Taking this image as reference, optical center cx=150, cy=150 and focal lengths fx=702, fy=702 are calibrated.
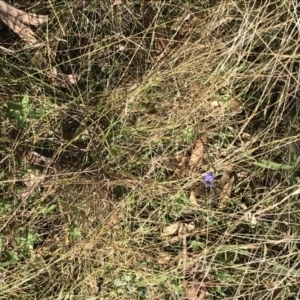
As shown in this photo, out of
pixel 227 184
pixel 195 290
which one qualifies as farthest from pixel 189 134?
pixel 195 290

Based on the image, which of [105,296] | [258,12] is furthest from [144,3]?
[105,296]

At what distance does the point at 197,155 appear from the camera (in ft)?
8.25

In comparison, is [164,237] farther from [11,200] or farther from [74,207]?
[11,200]

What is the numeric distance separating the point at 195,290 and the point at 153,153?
521 millimetres

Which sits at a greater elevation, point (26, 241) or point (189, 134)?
point (189, 134)

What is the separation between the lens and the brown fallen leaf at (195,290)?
2546mm

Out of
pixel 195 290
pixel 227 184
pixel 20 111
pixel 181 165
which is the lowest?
pixel 195 290

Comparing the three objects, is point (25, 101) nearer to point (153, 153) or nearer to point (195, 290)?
point (153, 153)

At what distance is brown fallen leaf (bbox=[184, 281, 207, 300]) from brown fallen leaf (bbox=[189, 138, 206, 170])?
423 mm

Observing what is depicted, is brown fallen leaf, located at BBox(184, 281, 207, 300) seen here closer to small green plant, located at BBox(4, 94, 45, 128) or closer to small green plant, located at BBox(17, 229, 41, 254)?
small green plant, located at BBox(17, 229, 41, 254)

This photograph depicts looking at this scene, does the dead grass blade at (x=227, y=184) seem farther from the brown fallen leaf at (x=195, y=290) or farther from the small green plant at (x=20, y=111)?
the small green plant at (x=20, y=111)

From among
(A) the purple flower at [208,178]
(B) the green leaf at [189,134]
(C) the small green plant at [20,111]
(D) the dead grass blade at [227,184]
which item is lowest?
(D) the dead grass blade at [227,184]

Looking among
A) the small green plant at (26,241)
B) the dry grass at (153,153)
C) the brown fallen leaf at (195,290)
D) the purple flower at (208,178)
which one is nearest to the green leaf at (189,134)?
the dry grass at (153,153)

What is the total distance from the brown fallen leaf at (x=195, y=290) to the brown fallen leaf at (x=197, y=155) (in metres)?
0.42
